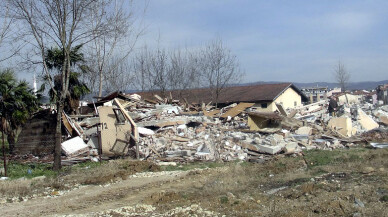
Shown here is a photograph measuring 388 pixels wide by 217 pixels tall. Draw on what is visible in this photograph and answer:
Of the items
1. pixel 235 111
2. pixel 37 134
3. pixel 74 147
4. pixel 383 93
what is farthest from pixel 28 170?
pixel 383 93

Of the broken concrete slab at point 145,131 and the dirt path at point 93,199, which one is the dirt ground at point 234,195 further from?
the broken concrete slab at point 145,131

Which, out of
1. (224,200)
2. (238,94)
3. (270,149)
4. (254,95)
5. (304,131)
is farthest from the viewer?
(238,94)

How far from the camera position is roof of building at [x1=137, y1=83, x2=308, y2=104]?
37.2 m

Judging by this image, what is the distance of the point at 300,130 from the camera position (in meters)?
20.1

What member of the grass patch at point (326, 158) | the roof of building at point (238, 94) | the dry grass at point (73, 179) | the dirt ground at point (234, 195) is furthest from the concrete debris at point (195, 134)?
the roof of building at point (238, 94)

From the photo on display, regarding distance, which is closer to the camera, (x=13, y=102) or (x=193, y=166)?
(x=193, y=166)

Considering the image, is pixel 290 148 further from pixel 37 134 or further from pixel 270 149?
pixel 37 134

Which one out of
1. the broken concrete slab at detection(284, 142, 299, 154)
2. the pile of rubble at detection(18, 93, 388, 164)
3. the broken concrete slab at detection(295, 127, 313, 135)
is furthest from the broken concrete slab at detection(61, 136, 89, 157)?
the broken concrete slab at detection(295, 127, 313, 135)

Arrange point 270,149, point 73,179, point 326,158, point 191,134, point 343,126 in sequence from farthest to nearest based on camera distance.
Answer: point 343,126 < point 191,134 < point 270,149 < point 326,158 < point 73,179

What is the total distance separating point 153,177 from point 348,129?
13.3 metres

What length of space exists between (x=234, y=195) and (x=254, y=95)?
3259 cm

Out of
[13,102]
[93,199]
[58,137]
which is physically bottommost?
[93,199]

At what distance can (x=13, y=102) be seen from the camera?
17812 millimetres

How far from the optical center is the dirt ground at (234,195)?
7.04 metres
